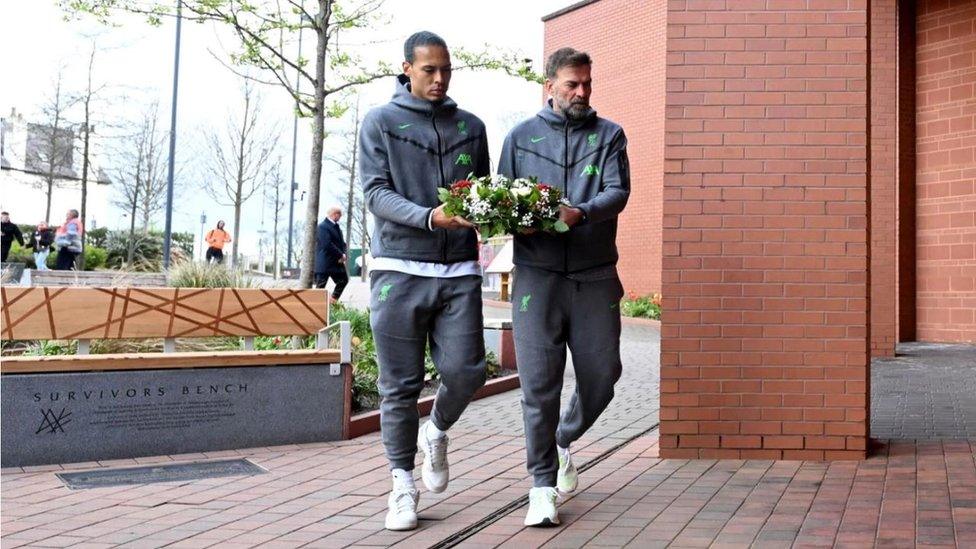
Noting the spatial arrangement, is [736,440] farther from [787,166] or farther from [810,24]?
[810,24]

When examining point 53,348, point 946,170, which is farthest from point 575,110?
point 946,170

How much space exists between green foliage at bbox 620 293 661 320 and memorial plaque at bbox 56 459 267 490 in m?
15.4

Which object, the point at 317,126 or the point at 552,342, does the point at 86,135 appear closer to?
the point at 317,126

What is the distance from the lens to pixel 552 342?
15.1 ft

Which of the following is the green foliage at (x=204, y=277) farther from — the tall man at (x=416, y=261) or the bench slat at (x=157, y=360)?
the tall man at (x=416, y=261)

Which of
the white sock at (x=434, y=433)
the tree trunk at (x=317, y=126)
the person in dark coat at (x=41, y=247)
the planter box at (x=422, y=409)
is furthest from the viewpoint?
the person in dark coat at (x=41, y=247)

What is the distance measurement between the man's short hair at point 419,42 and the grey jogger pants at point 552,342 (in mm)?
1013

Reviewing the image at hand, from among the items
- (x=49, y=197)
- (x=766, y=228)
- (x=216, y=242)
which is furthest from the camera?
(x=49, y=197)

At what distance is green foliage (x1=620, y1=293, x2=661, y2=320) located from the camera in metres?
21.3

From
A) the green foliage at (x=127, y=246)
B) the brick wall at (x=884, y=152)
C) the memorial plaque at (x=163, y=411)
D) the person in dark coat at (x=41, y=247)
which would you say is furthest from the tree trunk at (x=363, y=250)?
the memorial plaque at (x=163, y=411)

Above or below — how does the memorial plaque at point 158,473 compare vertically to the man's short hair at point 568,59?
below

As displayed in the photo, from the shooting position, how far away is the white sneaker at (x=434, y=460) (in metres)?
4.75

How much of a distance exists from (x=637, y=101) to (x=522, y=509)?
74.8 feet

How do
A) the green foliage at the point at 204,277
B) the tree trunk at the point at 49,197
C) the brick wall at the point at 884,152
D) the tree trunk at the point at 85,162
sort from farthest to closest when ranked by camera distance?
the tree trunk at the point at 49,197 < the tree trunk at the point at 85,162 < the brick wall at the point at 884,152 < the green foliage at the point at 204,277
